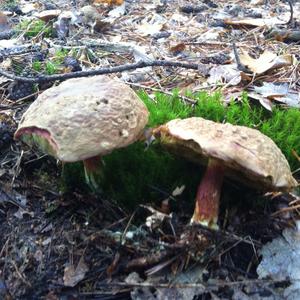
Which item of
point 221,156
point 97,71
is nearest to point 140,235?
point 221,156

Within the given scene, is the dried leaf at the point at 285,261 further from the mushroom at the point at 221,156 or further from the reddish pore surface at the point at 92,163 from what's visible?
the reddish pore surface at the point at 92,163

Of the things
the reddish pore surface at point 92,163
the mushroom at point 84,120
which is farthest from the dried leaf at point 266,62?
the reddish pore surface at point 92,163

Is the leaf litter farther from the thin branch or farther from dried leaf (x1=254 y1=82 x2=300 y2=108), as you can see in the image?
the thin branch

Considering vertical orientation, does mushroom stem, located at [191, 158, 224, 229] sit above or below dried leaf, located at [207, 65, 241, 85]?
above

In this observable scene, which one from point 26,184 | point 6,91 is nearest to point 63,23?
point 6,91

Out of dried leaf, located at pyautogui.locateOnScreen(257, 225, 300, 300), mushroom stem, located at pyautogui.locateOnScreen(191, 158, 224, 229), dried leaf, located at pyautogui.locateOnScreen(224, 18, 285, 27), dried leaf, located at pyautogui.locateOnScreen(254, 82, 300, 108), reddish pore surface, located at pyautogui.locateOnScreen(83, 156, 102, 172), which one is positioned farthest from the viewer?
dried leaf, located at pyautogui.locateOnScreen(224, 18, 285, 27)

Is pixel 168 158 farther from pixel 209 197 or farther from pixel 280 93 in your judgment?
pixel 280 93

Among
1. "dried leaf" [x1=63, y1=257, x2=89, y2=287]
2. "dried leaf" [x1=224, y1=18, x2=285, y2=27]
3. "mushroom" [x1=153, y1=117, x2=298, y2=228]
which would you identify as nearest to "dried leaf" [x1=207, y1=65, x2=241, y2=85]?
"mushroom" [x1=153, y1=117, x2=298, y2=228]

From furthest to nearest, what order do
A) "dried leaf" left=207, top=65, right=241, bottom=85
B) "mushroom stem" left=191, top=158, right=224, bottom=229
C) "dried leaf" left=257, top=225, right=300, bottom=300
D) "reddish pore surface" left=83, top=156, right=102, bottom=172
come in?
1. "dried leaf" left=207, top=65, right=241, bottom=85
2. "reddish pore surface" left=83, top=156, right=102, bottom=172
3. "mushroom stem" left=191, top=158, right=224, bottom=229
4. "dried leaf" left=257, top=225, right=300, bottom=300
